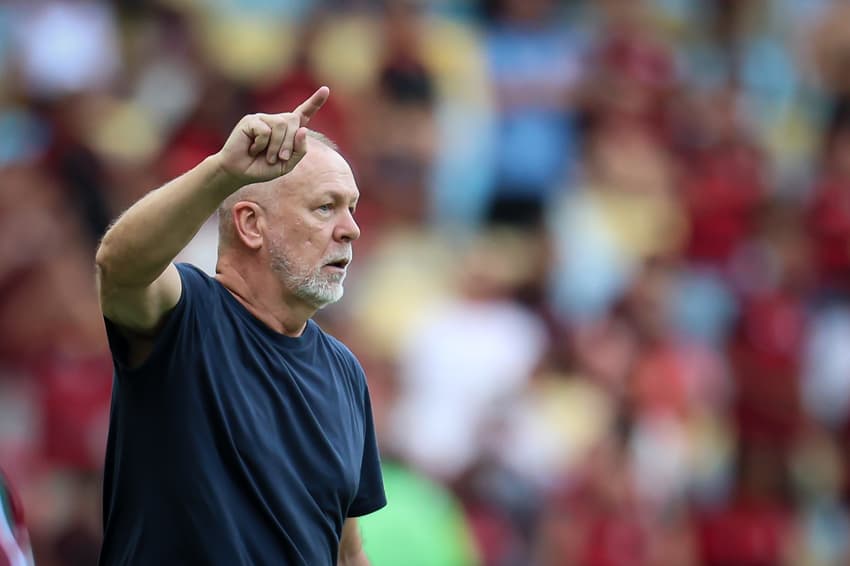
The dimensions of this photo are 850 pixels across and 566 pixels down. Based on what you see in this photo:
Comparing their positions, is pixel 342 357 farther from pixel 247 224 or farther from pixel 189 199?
pixel 189 199

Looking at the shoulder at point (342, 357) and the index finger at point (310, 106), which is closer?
the index finger at point (310, 106)

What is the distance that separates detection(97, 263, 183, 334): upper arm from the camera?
3.52 metres

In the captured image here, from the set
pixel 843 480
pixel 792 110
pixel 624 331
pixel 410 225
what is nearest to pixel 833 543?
pixel 843 480

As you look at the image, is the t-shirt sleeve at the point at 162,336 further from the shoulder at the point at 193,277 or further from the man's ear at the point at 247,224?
the man's ear at the point at 247,224

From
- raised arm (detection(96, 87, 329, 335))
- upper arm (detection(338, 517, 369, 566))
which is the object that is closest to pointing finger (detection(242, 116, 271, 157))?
raised arm (detection(96, 87, 329, 335))

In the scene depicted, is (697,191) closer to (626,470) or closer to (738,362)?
(738,362)

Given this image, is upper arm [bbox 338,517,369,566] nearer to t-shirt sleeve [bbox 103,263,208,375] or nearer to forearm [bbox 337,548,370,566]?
forearm [bbox 337,548,370,566]

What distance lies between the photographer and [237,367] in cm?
385

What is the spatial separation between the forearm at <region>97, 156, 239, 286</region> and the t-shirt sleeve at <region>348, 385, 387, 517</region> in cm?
102

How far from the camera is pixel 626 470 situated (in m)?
8.30

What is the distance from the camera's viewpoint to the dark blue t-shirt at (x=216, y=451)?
3717mm

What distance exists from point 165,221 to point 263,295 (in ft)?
1.99

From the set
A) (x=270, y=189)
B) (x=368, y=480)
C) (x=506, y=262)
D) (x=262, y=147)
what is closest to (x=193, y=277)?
(x=270, y=189)

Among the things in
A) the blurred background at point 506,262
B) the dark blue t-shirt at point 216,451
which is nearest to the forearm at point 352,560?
the dark blue t-shirt at point 216,451
